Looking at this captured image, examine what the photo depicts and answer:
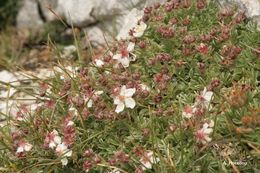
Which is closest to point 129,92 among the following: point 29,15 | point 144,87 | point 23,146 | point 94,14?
point 144,87

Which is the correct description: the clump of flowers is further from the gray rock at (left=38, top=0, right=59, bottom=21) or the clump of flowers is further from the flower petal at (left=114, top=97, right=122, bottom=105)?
the gray rock at (left=38, top=0, right=59, bottom=21)

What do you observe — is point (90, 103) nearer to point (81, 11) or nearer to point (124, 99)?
point (124, 99)

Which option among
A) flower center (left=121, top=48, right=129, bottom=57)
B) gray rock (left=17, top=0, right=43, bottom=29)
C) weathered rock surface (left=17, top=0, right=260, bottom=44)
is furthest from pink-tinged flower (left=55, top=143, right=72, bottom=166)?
gray rock (left=17, top=0, right=43, bottom=29)

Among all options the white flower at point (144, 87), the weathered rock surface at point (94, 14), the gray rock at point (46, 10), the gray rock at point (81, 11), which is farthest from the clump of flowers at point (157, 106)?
the gray rock at point (46, 10)

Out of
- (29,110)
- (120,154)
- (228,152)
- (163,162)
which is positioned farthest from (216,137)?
(29,110)

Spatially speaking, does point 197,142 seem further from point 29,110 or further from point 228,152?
point 29,110

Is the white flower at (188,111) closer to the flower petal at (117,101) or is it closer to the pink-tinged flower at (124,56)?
the flower petal at (117,101)
